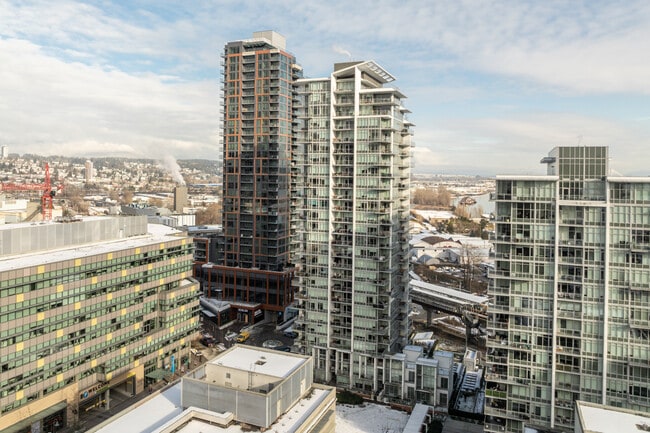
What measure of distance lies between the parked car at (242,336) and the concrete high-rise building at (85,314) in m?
13.0

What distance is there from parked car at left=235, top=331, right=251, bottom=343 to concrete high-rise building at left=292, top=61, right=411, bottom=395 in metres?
21.2

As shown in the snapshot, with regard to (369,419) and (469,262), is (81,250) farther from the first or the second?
(469,262)

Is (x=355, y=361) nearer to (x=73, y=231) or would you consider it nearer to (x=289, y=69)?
(x=73, y=231)

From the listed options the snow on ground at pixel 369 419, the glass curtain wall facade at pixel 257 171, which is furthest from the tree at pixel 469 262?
the snow on ground at pixel 369 419

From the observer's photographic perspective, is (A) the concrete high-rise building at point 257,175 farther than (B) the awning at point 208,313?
Yes

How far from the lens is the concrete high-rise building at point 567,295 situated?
47219mm

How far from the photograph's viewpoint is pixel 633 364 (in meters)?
46.8

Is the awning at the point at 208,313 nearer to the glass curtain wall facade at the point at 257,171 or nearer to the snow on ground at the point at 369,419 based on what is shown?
the glass curtain wall facade at the point at 257,171

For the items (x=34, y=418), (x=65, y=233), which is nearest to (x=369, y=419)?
(x=34, y=418)

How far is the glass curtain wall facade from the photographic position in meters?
102

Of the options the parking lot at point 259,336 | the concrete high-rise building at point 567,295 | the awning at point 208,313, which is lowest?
the parking lot at point 259,336

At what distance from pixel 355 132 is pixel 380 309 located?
25.6 meters

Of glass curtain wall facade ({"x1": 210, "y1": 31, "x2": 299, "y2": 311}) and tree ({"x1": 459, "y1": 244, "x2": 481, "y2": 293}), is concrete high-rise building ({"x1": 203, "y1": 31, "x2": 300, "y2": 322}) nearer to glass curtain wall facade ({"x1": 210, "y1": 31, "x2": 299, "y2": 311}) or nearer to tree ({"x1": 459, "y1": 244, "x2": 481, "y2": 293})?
glass curtain wall facade ({"x1": 210, "y1": 31, "x2": 299, "y2": 311})

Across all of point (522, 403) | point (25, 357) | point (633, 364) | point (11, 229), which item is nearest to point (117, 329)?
point (25, 357)
